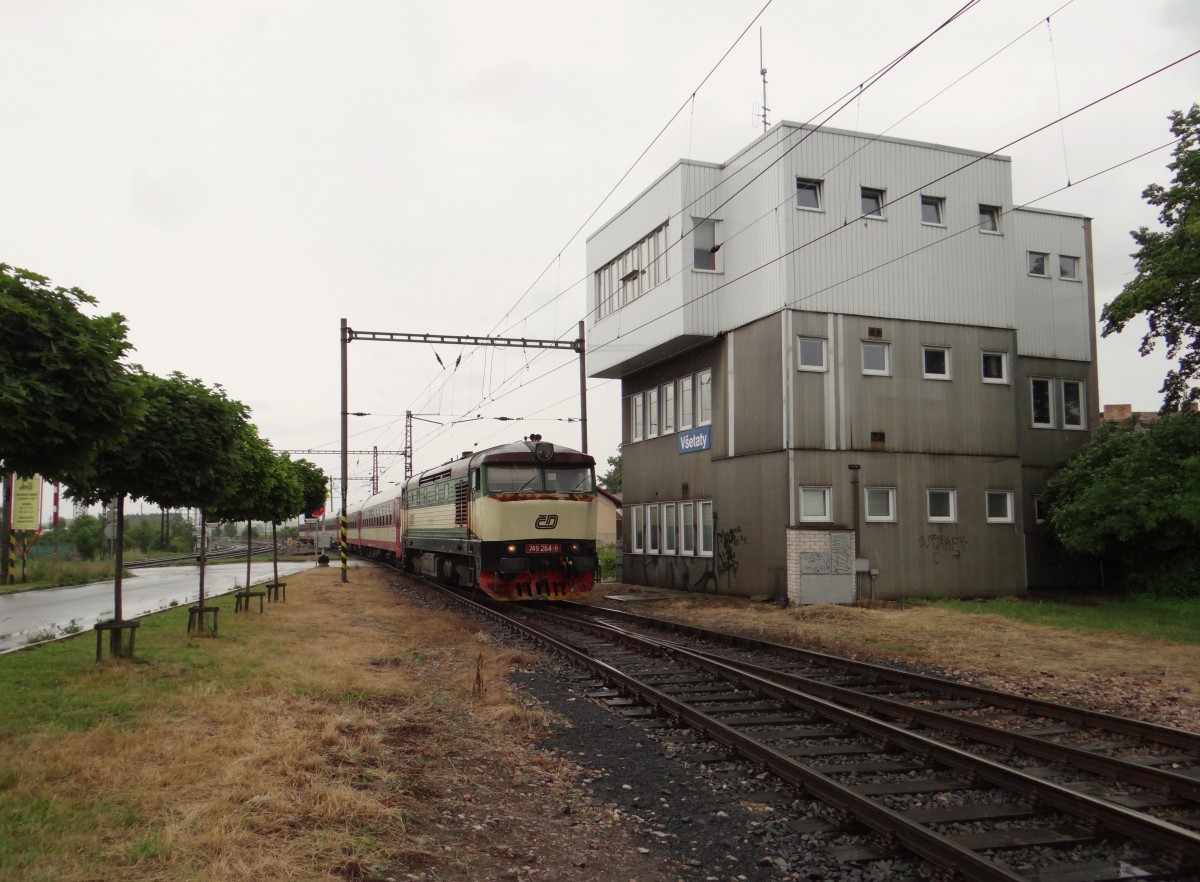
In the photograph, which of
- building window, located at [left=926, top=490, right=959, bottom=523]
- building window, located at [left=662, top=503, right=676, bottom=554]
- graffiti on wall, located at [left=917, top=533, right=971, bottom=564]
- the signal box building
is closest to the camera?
the signal box building

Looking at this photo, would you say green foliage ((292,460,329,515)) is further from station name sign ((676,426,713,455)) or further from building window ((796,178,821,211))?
building window ((796,178,821,211))

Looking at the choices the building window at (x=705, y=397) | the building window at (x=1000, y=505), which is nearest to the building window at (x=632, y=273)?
the building window at (x=705, y=397)

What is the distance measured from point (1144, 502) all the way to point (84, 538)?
56.3 metres

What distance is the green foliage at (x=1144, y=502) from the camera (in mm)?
18234

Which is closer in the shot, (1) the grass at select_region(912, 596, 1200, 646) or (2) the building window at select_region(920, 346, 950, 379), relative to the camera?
(1) the grass at select_region(912, 596, 1200, 646)

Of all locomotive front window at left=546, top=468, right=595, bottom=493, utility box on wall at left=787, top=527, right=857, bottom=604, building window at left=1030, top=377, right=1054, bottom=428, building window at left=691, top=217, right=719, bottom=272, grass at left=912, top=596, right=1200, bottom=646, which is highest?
building window at left=691, top=217, right=719, bottom=272

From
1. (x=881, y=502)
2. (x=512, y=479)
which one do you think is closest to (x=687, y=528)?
(x=881, y=502)

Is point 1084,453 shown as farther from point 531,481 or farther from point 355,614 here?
point 355,614

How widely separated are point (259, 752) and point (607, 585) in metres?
21.9

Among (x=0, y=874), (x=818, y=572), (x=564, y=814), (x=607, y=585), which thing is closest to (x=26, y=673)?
(x=0, y=874)

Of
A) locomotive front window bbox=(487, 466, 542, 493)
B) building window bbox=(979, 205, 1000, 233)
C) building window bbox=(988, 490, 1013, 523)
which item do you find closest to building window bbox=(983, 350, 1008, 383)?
building window bbox=(988, 490, 1013, 523)

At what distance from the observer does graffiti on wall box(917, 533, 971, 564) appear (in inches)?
805

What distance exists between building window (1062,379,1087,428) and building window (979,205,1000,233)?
514 cm

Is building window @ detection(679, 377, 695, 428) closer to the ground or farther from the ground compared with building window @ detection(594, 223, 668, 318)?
closer to the ground
